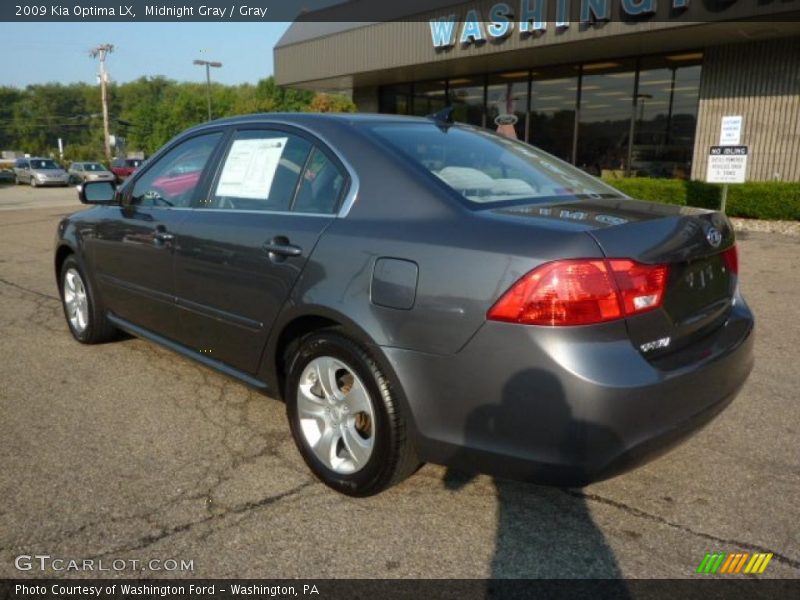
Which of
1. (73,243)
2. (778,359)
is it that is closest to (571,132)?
(778,359)

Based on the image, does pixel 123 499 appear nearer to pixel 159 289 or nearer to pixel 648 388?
pixel 159 289

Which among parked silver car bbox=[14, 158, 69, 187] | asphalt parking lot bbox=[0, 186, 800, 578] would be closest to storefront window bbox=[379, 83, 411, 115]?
asphalt parking lot bbox=[0, 186, 800, 578]

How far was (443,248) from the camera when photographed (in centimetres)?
223

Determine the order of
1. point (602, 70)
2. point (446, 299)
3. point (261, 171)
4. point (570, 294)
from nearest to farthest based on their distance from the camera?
point (570, 294)
point (446, 299)
point (261, 171)
point (602, 70)

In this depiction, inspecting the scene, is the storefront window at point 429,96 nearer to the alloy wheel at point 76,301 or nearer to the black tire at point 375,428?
the alloy wheel at point 76,301

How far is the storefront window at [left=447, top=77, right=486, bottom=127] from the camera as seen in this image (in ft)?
60.7

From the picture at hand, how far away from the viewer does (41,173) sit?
33656mm

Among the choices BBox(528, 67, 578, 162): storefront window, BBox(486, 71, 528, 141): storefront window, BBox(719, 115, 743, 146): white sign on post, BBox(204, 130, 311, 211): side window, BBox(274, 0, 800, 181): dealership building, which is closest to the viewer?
BBox(204, 130, 311, 211): side window

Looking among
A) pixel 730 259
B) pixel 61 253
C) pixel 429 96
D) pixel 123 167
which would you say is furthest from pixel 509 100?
pixel 123 167

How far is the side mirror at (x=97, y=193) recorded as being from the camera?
4.26 metres

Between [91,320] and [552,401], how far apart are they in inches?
145

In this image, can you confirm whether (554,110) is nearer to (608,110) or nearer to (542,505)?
(608,110)

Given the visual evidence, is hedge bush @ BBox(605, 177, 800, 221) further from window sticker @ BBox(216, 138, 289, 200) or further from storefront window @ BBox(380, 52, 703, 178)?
window sticker @ BBox(216, 138, 289, 200)

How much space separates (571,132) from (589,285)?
51.0 ft
